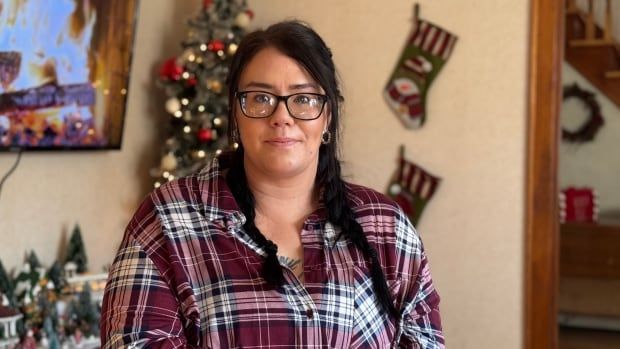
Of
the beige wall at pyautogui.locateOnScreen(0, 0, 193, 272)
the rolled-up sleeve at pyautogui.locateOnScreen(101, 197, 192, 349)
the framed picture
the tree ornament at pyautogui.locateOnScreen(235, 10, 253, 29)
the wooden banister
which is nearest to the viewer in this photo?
the rolled-up sleeve at pyautogui.locateOnScreen(101, 197, 192, 349)

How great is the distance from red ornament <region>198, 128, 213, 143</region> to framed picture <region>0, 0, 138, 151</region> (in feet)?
1.06

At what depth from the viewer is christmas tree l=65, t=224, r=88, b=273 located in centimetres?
272

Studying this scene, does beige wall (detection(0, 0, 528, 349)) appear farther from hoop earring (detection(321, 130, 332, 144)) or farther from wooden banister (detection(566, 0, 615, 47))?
wooden banister (detection(566, 0, 615, 47))

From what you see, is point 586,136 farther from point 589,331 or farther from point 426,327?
point 426,327

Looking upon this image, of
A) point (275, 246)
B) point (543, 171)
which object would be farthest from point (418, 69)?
point (275, 246)

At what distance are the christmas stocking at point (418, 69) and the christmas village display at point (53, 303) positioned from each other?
1.38m

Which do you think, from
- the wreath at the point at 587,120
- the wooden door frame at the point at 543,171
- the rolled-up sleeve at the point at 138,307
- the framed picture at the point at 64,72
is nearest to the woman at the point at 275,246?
the rolled-up sleeve at the point at 138,307

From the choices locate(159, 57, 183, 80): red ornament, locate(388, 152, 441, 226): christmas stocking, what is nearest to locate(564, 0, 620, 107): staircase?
locate(388, 152, 441, 226): christmas stocking

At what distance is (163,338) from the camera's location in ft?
4.17

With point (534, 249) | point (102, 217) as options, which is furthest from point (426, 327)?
point (102, 217)

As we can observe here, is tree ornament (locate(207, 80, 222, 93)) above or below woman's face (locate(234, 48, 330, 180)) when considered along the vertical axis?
above

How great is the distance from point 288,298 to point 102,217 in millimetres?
1816

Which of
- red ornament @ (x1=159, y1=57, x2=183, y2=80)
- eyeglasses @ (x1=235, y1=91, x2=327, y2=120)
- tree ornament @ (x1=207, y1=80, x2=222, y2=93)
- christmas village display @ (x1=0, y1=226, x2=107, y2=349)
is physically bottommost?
christmas village display @ (x1=0, y1=226, x2=107, y2=349)

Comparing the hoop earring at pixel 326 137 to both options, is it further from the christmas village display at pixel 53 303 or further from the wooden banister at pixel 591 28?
the wooden banister at pixel 591 28
